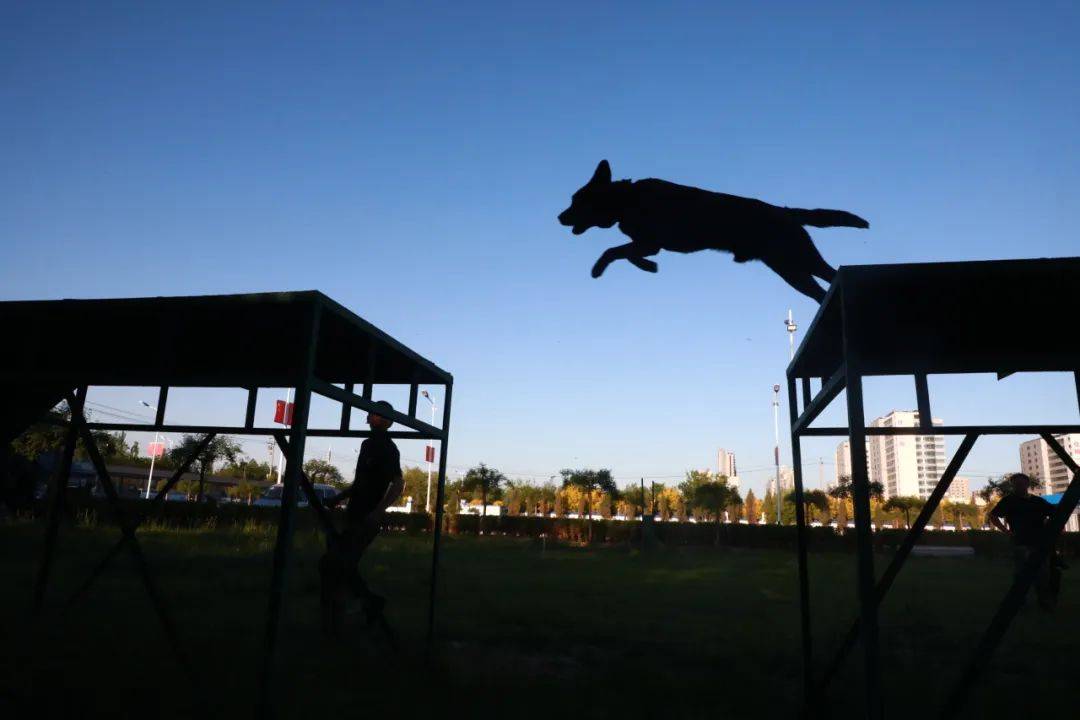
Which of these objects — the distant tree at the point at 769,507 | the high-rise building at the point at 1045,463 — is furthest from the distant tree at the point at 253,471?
the high-rise building at the point at 1045,463

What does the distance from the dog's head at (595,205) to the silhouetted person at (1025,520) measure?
610 cm

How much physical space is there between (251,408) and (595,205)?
3462 millimetres

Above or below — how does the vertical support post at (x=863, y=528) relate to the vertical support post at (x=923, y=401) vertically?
below

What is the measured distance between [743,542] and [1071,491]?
96.1 ft

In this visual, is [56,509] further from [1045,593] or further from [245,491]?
[245,491]

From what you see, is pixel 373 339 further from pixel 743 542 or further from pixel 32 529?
pixel 743 542

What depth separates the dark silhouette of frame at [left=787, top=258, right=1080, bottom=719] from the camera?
2.80 metres

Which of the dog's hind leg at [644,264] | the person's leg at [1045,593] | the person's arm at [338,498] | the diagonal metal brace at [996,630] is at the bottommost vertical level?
the person's leg at [1045,593]

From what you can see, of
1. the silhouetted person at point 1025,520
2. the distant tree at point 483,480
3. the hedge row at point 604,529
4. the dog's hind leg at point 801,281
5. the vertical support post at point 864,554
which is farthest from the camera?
the distant tree at point 483,480

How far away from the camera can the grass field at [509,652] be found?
3.97 metres

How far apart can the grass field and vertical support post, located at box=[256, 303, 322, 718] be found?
1.60 feet

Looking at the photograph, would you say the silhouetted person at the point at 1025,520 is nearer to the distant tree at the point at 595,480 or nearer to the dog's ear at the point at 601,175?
the dog's ear at the point at 601,175

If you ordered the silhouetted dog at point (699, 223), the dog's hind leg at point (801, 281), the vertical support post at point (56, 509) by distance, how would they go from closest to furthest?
the dog's hind leg at point (801, 281)
the silhouetted dog at point (699, 223)
the vertical support post at point (56, 509)

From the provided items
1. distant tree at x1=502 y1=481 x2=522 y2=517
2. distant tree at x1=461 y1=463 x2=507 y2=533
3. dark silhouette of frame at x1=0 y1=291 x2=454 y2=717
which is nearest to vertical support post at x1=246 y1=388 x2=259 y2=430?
dark silhouette of frame at x1=0 y1=291 x2=454 y2=717
